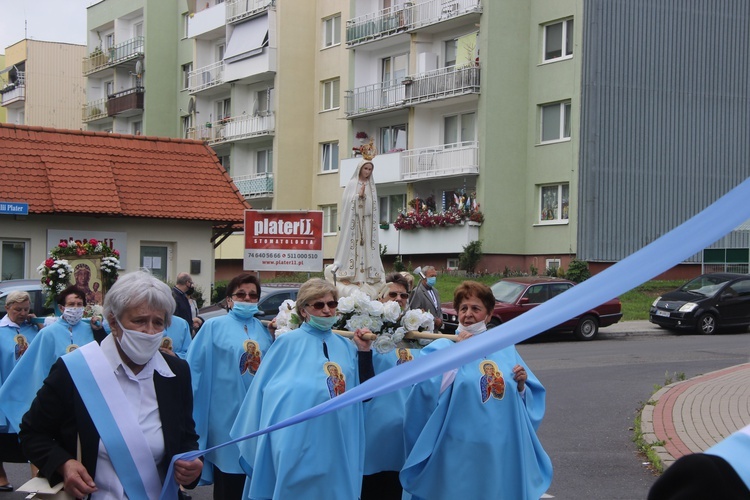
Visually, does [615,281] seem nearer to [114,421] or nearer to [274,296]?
[114,421]

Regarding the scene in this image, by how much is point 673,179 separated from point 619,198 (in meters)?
2.64

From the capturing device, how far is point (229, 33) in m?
48.2

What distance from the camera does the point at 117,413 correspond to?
4.03 metres

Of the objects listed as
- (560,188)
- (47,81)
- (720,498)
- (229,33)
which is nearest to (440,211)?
(560,188)

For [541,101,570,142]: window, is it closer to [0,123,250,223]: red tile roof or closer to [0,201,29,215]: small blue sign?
[0,123,250,223]: red tile roof

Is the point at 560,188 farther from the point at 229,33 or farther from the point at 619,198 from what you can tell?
the point at 229,33

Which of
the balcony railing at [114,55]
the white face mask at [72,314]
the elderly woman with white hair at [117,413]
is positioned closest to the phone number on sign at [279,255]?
the white face mask at [72,314]

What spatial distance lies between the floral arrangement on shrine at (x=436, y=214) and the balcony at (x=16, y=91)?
38.7 metres

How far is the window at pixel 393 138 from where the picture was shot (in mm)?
40231

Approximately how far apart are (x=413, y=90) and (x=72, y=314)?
30.1m

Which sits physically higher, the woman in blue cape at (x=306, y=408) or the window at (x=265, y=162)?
the window at (x=265, y=162)

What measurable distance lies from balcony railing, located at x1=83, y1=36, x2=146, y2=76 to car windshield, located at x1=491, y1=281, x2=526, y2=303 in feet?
114

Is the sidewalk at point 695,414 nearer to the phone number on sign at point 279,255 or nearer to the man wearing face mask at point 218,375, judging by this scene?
the man wearing face mask at point 218,375

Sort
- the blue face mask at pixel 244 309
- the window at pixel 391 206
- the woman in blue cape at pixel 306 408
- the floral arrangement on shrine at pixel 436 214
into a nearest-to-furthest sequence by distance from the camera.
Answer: the woman in blue cape at pixel 306 408, the blue face mask at pixel 244 309, the floral arrangement on shrine at pixel 436 214, the window at pixel 391 206
